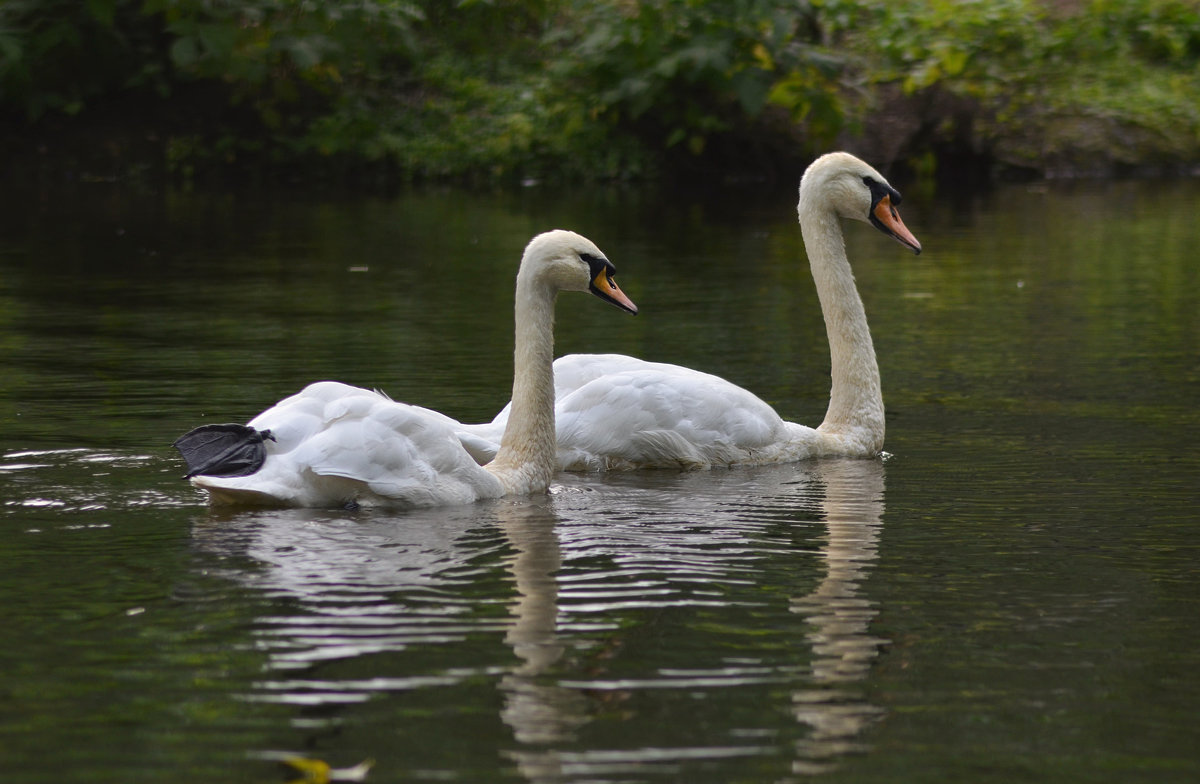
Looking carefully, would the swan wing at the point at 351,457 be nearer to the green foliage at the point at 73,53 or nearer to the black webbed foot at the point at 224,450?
the black webbed foot at the point at 224,450

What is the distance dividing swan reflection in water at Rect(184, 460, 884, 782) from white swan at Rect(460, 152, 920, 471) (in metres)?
0.13

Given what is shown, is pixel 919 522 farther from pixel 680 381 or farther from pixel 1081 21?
pixel 1081 21

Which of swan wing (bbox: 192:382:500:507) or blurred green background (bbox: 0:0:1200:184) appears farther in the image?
blurred green background (bbox: 0:0:1200:184)

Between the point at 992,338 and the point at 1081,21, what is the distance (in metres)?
17.8

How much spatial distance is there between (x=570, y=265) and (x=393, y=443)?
1.15 meters

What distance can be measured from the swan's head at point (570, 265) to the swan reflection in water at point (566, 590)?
820 millimetres

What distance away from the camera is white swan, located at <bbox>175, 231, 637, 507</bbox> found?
6.40 meters

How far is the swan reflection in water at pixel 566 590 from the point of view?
170 inches

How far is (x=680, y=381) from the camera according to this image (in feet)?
25.6

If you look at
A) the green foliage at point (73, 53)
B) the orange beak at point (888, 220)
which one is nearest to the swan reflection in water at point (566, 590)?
the orange beak at point (888, 220)

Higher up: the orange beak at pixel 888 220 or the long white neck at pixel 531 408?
the orange beak at pixel 888 220

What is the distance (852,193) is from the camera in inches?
346

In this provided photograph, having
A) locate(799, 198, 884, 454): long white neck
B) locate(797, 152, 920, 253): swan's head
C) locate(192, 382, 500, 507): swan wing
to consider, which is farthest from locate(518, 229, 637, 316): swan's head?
locate(797, 152, 920, 253): swan's head

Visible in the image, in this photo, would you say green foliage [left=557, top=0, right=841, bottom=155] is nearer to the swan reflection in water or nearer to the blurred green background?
the blurred green background
